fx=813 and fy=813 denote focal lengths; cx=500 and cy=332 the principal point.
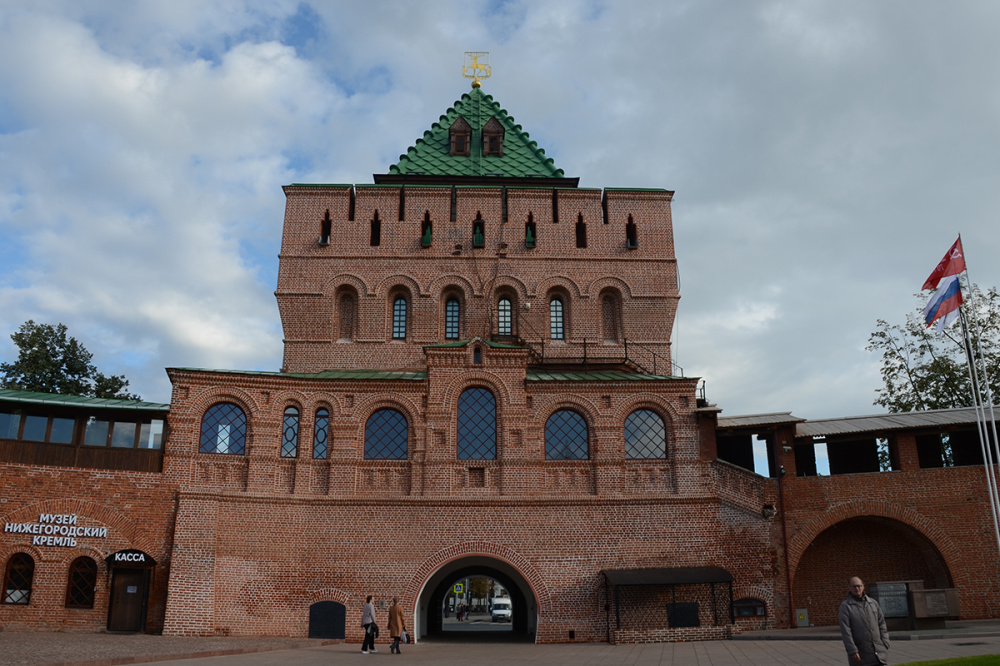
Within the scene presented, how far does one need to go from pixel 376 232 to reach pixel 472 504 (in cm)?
1171

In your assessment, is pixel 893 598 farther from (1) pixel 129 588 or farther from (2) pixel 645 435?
(1) pixel 129 588

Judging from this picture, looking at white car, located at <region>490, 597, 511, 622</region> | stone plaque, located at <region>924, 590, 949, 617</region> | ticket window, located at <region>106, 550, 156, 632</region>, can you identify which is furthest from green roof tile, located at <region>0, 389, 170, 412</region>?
A: white car, located at <region>490, 597, 511, 622</region>

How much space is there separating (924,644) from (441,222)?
20487mm

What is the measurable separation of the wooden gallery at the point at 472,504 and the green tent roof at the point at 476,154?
925 centimetres

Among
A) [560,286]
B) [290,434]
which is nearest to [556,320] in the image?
[560,286]

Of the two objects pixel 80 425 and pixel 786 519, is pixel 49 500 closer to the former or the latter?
pixel 80 425

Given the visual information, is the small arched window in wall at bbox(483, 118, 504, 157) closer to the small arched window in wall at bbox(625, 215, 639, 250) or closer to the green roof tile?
the small arched window in wall at bbox(625, 215, 639, 250)

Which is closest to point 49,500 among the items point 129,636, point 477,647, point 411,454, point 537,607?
point 129,636

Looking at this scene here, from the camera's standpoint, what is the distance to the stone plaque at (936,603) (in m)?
21.2

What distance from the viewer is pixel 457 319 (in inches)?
1188

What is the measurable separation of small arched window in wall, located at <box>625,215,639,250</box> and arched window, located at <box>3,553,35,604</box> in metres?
22.1

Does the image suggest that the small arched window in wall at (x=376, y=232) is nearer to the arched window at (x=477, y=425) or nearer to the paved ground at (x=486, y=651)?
the arched window at (x=477, y=425)

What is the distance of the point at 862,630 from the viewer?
10.4 m

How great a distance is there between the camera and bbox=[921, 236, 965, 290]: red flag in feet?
70.1
